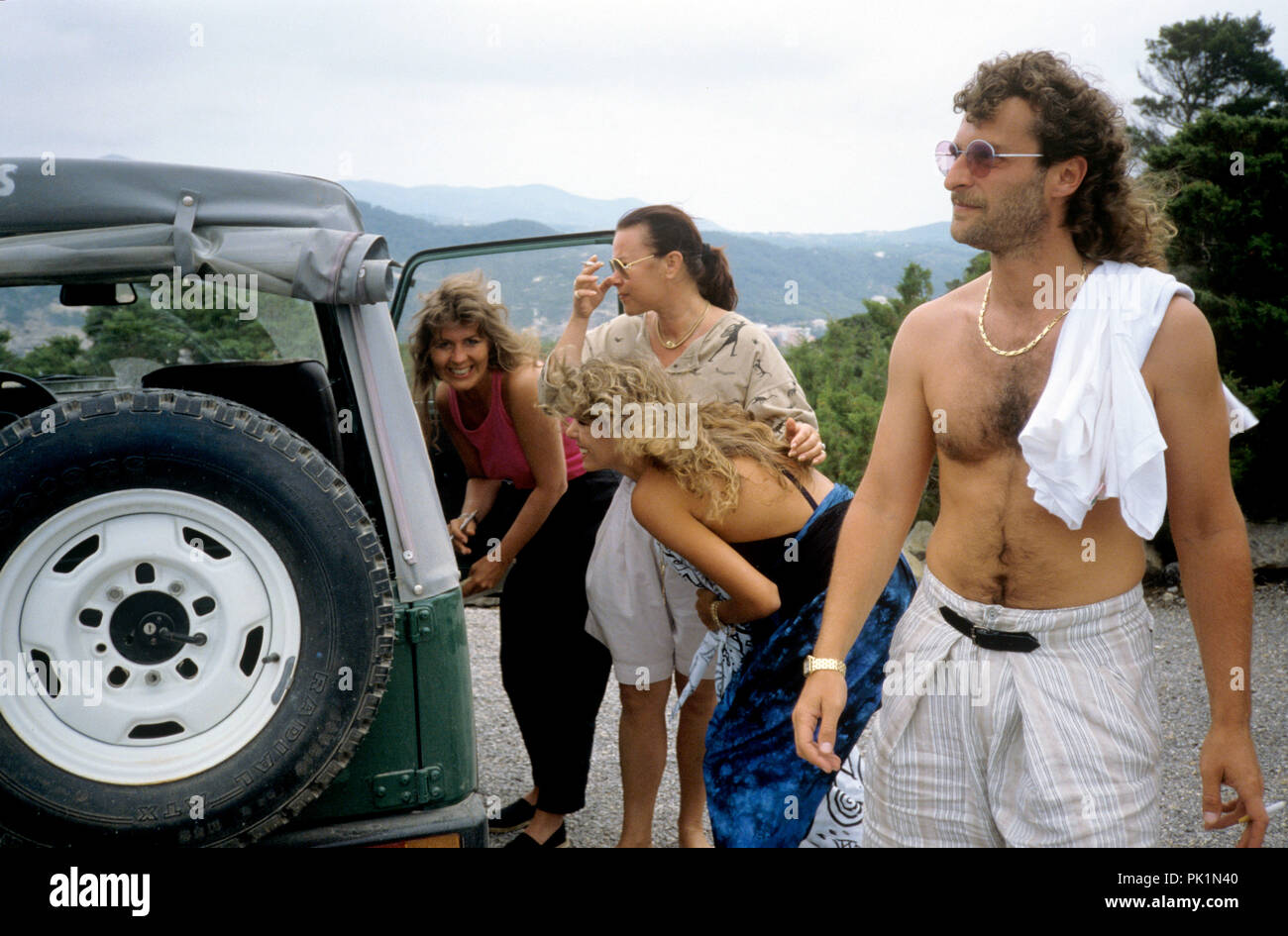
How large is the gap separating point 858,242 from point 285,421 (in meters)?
11.0

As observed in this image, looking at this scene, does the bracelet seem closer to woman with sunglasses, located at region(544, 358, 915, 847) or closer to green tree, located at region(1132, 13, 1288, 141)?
woman with sunglasses, located at region(544, 358, 915, 847)

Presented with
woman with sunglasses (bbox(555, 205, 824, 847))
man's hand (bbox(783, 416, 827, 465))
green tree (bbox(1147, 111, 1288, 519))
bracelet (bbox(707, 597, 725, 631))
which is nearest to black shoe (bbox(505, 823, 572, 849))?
woman with sunglasses (bbox(555, 205, 824, 847))

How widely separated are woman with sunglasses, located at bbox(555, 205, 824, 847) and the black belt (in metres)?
1.32

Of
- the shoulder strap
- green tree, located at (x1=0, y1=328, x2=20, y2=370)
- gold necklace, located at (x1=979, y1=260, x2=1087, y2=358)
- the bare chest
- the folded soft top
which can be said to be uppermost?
the folded soft top

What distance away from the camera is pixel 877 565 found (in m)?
2.40

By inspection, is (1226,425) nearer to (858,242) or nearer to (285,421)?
(285,421)

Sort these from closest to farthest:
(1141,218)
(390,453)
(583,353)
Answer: (1141,218) → (390,453) → (583,353)

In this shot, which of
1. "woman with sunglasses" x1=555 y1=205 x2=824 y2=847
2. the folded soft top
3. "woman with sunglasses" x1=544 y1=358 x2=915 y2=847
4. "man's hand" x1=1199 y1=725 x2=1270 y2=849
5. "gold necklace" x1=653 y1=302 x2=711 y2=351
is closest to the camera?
"man's hand" x1=1199 y1=725 x2=1270 y2=849

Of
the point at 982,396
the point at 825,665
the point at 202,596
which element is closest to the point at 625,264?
the point at 982,396

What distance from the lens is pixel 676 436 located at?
9.96ft

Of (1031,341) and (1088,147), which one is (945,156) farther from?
(1031,341)

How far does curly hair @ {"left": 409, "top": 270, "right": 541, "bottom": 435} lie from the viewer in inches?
149

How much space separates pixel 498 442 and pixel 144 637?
5.85 ft
